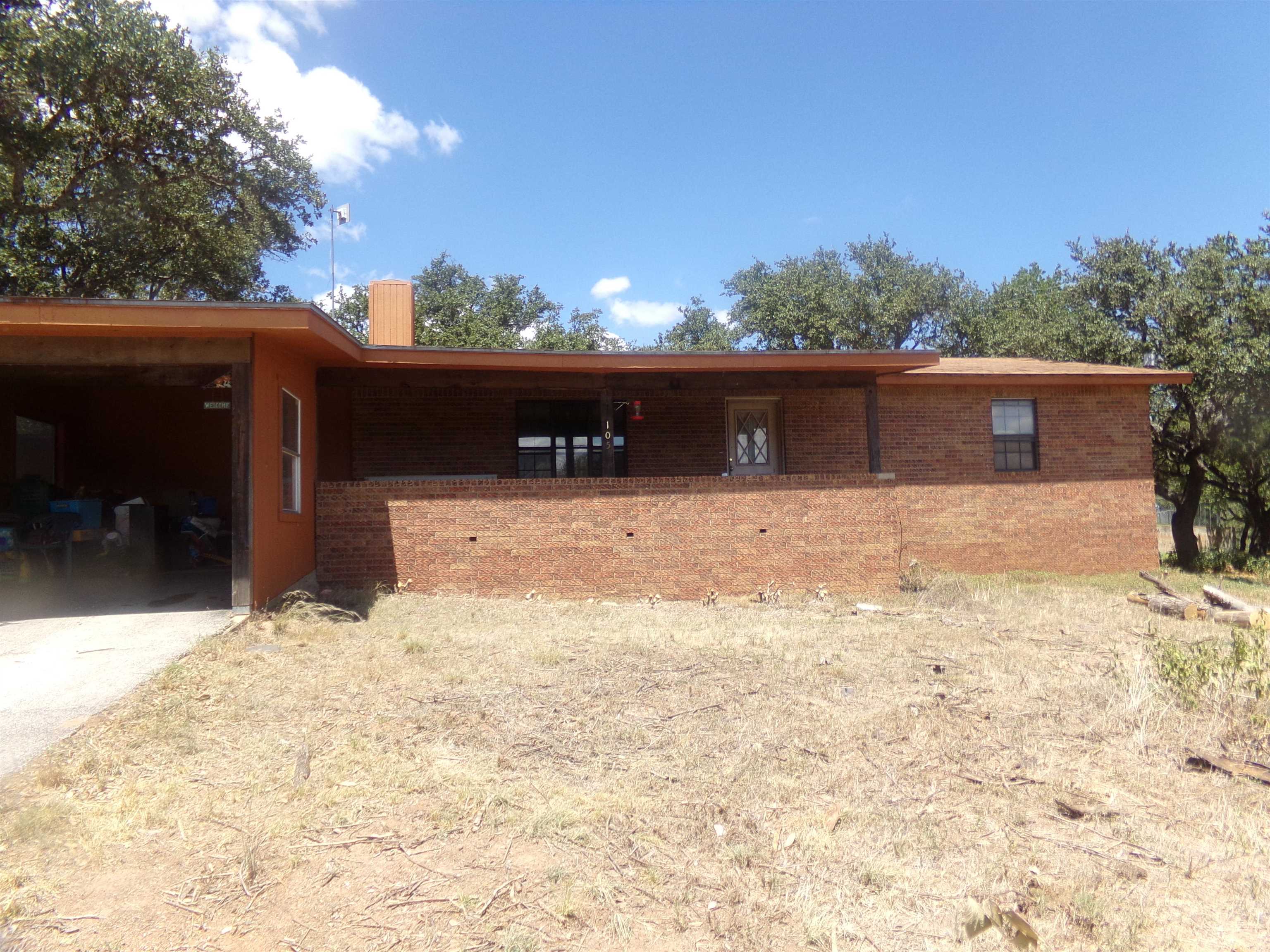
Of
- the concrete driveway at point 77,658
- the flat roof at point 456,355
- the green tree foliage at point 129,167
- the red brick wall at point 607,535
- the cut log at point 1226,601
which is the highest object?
the green tree foliage at point 129,167

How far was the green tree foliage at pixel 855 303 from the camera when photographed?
101ft

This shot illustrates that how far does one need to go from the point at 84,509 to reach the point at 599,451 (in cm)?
674

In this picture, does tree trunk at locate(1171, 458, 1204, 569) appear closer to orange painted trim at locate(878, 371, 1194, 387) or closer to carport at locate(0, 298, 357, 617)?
orange painted trim at locate(878, 371, 1194, 387)

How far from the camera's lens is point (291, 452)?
9.47 m

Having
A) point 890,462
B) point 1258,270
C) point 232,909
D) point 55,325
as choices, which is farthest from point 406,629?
point 1258,270

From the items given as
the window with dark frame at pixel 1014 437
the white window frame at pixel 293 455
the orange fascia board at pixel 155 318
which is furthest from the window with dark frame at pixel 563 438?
the window with dark frame at pixel 1014 437

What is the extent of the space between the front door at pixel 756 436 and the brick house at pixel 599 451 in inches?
1.4

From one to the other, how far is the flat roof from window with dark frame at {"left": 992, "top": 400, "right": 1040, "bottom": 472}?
0.51 m

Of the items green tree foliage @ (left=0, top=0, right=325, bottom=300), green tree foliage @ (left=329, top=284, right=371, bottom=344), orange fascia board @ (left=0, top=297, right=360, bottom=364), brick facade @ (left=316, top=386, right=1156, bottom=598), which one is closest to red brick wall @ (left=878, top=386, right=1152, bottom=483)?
brick facade @ (left=316, top=386, right=1156, bottom=598)

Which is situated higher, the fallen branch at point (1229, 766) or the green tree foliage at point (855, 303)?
the green tree foliage at point (855, 303)

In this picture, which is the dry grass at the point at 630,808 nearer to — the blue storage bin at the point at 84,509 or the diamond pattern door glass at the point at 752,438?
the blue storage bin at the point at 84,509

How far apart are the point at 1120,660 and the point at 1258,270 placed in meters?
14.3

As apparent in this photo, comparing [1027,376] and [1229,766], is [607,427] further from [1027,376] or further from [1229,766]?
[1229,766]

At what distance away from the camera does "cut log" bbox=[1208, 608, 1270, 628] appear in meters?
9.42
